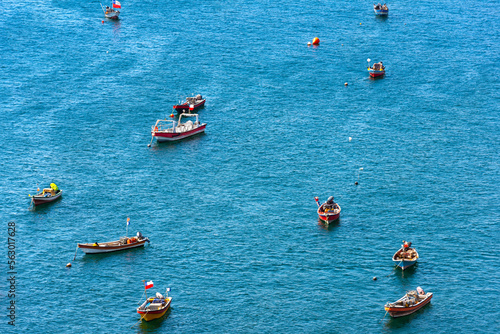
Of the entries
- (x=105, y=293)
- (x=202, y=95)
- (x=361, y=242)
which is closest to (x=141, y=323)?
(x=105, y=293)

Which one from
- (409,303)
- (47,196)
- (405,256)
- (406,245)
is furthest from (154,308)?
(406,245)

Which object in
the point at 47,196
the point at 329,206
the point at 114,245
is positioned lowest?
the point at 114,245

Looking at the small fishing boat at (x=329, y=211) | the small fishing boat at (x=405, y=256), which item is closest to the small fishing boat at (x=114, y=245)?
the small fishing boat at (x=329, y=211)

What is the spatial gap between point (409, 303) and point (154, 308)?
4007cm

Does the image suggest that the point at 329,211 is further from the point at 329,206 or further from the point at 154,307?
the point at 154,307

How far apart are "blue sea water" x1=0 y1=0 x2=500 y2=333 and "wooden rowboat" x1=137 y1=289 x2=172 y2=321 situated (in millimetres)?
1462

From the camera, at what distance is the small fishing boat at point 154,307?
108250 mm

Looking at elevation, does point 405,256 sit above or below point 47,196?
below

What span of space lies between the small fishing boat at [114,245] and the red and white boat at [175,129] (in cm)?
4372

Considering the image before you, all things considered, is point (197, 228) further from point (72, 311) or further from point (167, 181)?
point (72, 311)

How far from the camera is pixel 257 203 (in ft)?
465

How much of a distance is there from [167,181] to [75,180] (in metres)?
19.6

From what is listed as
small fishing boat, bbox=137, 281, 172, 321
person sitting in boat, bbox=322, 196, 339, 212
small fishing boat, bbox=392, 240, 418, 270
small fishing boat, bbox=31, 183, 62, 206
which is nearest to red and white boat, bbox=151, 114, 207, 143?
small fishing boat, bbox=31, 183, 62, 206

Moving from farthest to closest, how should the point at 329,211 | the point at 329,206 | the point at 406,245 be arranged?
1. the point at 329,206
2. the point at 329,211
3. the point at 406,245
